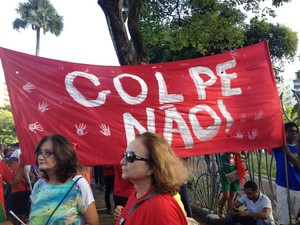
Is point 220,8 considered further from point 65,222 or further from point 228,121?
point 65,222

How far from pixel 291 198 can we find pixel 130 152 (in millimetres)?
3028

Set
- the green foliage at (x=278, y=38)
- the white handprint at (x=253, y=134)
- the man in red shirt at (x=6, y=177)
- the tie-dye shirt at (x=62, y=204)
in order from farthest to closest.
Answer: the green foliage at (x=278, y=38) < the white handprint at (x=253, y=134) < the man in red shirt at (x=6, y=177) < the tie-dye shirt at (x=62, y=204)

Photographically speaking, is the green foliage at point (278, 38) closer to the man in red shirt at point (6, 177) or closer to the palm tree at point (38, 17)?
the man in red shirt at point (6, 177)

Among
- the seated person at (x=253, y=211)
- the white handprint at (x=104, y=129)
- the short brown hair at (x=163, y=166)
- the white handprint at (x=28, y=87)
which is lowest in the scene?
the seated person at (x=253, y=211)

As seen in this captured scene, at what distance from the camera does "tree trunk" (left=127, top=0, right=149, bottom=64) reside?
6.73 meters

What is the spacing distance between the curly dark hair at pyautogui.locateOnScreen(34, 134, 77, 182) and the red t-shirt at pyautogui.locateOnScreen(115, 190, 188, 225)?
89cm

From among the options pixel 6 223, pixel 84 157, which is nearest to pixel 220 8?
pixel 84 157

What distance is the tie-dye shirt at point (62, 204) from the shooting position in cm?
257

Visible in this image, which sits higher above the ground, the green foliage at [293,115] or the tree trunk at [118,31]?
the tree trunk at [118,31]

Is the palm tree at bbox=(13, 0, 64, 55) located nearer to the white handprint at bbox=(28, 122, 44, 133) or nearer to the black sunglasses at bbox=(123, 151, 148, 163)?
the white handprint at bbox=(28, 122, 44, 133)

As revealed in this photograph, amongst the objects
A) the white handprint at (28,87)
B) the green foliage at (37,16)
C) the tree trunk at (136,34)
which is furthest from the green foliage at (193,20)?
the green foliage at (37,16)

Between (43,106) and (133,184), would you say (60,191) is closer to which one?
(133,184)

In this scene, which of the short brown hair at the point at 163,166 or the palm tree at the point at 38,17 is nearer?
the short brown hair at the point at 163,166

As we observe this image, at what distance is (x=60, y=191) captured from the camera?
103 inches
